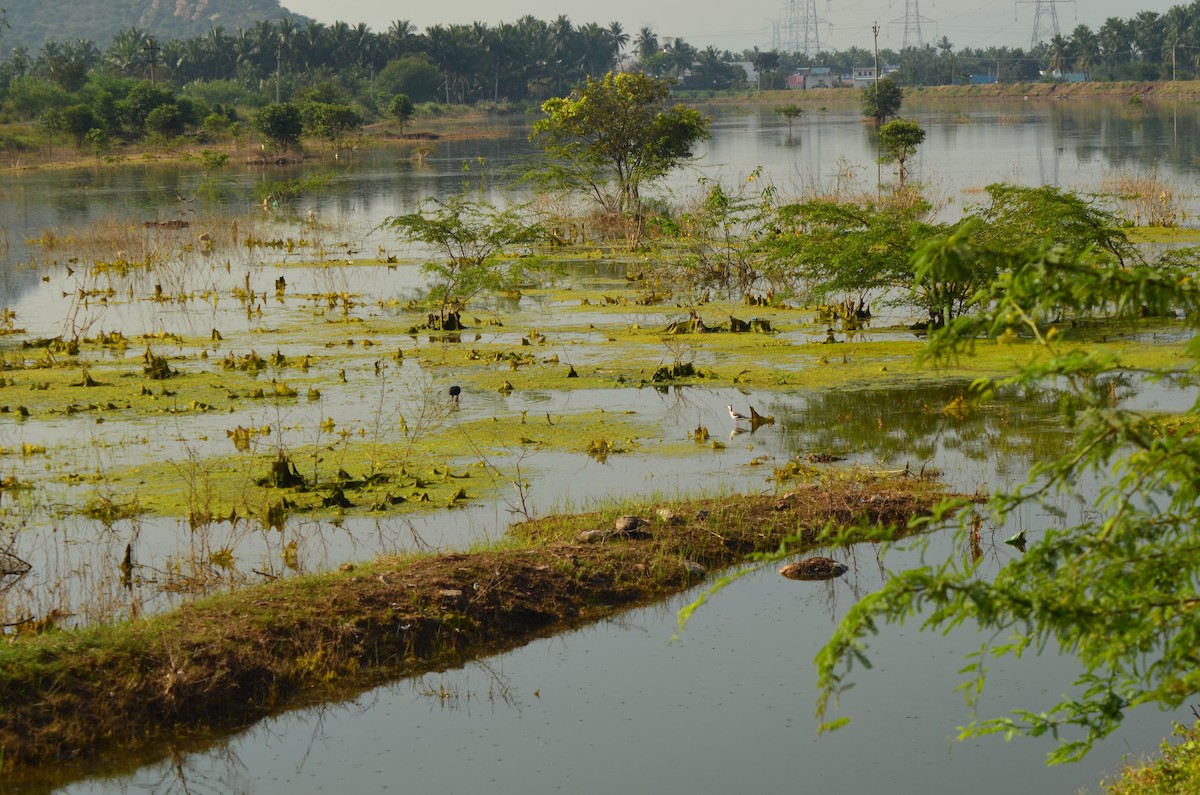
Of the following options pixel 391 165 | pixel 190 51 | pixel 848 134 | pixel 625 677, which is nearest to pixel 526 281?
pixel 625 677

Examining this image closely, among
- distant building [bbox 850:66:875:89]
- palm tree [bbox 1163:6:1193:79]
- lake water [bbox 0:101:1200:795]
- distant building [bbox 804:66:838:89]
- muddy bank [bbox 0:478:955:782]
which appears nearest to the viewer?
lake water [bbox 0:101:1200:795]

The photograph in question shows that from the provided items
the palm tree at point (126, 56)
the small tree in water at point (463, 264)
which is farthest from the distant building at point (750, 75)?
the small tree in water at point (463, 264)

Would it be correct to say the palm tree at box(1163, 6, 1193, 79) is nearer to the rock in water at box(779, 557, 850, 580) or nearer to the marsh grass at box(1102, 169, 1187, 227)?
the marsh grass at box(1102, 169, 1187, 227)

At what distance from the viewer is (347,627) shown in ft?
24.8

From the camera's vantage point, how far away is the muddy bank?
6676mm

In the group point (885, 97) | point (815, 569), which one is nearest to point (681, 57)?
point (885, 97)

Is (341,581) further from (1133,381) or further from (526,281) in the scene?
(526,281)

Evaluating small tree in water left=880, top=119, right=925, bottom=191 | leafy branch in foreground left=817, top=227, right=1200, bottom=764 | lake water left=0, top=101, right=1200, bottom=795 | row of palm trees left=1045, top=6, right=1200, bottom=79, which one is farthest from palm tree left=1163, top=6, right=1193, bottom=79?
leafy branch in foreground left=817, top=227, right=1200, bottom=764

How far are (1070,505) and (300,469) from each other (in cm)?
552

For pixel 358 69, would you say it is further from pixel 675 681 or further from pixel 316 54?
pixel 675 681

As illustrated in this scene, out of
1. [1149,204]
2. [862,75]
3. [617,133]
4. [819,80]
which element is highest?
[862,75]

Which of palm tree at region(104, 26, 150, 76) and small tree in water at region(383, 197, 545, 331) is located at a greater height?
palm tree at region(104, 26, 150, 76)

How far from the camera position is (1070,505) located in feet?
32.6

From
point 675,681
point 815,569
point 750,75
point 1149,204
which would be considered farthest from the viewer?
point 750,75
